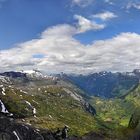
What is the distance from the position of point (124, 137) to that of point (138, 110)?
34429 millimetres

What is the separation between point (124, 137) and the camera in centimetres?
14325

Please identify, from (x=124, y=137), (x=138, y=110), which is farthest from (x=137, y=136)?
(x=138, y=110)

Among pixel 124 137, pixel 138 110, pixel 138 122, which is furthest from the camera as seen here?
pixel 138 110

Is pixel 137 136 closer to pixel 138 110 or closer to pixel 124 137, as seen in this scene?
pixel 124 137

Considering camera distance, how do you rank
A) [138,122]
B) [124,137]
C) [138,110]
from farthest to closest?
1. [138,110]
2. [138,122]
3. [124,137]

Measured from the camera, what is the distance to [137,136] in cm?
14725

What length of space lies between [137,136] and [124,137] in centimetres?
715

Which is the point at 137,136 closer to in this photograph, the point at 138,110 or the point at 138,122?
the point at 138,122

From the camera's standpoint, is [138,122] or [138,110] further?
[138,110]

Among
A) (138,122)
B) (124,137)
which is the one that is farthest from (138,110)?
(124,137)

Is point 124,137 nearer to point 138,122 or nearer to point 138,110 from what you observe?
point 138,122

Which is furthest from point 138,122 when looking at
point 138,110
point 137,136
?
point 138,110

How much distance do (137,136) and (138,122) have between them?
26.7 ft

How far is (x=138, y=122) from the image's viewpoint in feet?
504
